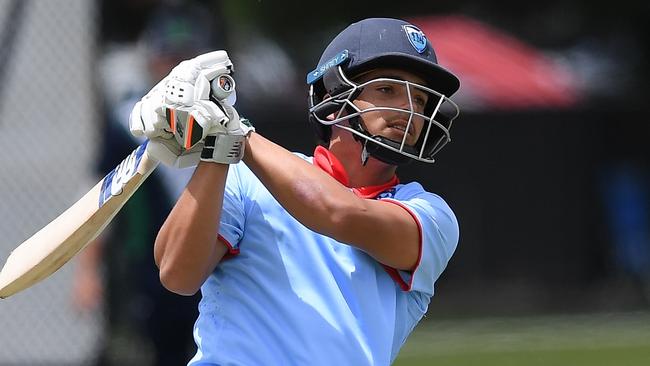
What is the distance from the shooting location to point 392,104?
104 inches

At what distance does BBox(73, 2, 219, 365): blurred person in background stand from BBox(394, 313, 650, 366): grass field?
2248mm

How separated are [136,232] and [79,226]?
323cm

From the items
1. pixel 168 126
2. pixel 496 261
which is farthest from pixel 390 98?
pixel 496 261

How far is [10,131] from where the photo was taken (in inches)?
217

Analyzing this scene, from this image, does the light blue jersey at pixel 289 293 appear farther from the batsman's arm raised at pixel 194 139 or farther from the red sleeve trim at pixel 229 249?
the batsman's arm raised at pixel 194 139

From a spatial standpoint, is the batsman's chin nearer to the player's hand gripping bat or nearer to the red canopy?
the player's hand gripping bat

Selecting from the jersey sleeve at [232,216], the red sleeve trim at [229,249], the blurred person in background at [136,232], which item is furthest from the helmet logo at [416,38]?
the blurred person in background at [136,232]

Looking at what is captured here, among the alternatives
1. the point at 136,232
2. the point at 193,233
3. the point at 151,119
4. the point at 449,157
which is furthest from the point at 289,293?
the point at 449,157

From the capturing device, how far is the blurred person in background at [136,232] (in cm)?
559

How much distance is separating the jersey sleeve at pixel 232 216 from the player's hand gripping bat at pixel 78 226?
0.17 m

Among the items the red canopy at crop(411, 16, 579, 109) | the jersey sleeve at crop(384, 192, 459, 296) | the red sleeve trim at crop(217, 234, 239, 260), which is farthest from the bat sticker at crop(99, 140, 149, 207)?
the red canopy at crop(411, 16, 579, 109)

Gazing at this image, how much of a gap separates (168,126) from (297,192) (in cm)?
28

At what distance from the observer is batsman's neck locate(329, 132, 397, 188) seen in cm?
273

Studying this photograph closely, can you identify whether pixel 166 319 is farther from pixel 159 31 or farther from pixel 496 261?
pixel 496 261
